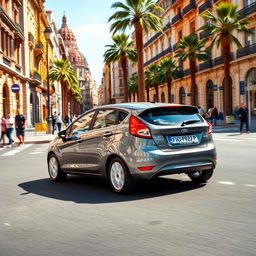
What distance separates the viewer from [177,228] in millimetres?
4418

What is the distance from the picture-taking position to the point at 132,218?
495cm

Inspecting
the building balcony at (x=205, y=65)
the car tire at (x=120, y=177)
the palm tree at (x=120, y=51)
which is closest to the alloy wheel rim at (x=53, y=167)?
the car tire at (x=120, y=177)

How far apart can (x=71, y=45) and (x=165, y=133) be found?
585 ft

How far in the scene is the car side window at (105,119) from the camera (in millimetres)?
6772

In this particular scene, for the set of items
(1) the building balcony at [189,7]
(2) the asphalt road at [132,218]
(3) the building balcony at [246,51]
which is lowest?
(2) the asphalt road at [132,218]

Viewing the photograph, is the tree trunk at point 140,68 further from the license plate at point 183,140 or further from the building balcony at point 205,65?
the license plate at point 183,140

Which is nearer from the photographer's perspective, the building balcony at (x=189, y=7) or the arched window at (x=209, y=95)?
the arched window at (x=209, y=95)

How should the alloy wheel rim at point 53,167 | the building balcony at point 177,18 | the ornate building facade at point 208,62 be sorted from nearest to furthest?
the alloy wheel rim at point 53,167
the ornate building facade at point 208,62
the building balcony at point 177,18

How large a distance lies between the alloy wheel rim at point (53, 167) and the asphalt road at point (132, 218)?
0.35m

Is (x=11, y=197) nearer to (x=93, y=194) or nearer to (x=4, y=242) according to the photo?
(x=93, y=194)

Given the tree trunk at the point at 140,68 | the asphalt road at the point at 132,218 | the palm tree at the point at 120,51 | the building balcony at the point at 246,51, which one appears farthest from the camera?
the palm tree at the point at 120,51

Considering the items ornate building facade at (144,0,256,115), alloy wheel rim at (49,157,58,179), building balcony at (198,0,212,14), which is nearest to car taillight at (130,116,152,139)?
alloy wheel rim at (49,157,58,179)

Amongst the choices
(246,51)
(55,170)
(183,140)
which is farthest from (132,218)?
(246,51)

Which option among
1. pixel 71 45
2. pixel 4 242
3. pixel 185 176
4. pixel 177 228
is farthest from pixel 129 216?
pixel 71 45
